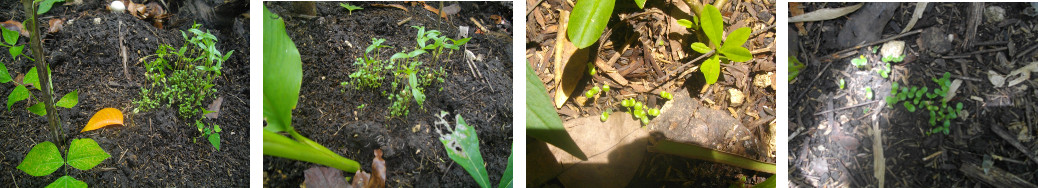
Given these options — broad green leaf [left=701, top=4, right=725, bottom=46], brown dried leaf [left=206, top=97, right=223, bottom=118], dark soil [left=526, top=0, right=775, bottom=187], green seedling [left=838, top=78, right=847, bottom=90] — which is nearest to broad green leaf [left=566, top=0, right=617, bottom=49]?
dark soil [left=526, top=0, right=775, bottom=187]

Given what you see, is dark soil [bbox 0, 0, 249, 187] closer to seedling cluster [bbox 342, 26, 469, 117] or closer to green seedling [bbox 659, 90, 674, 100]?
seedling cluster [bbox 342, 26, 469, 117]

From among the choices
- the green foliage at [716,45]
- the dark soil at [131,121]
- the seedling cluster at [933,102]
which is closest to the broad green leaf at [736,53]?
the green foliage at [716,45]

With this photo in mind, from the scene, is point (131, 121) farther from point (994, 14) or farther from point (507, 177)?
point (994, 14)

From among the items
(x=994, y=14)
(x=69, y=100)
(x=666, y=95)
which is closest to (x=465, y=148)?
(x=666, y=95)

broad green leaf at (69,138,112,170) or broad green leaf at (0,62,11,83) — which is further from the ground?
broad green leaf at (0,62,11,83)

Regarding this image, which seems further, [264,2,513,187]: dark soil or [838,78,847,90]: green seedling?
[838,78,847,90]: green seedling

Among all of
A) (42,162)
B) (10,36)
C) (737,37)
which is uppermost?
(10,36)
